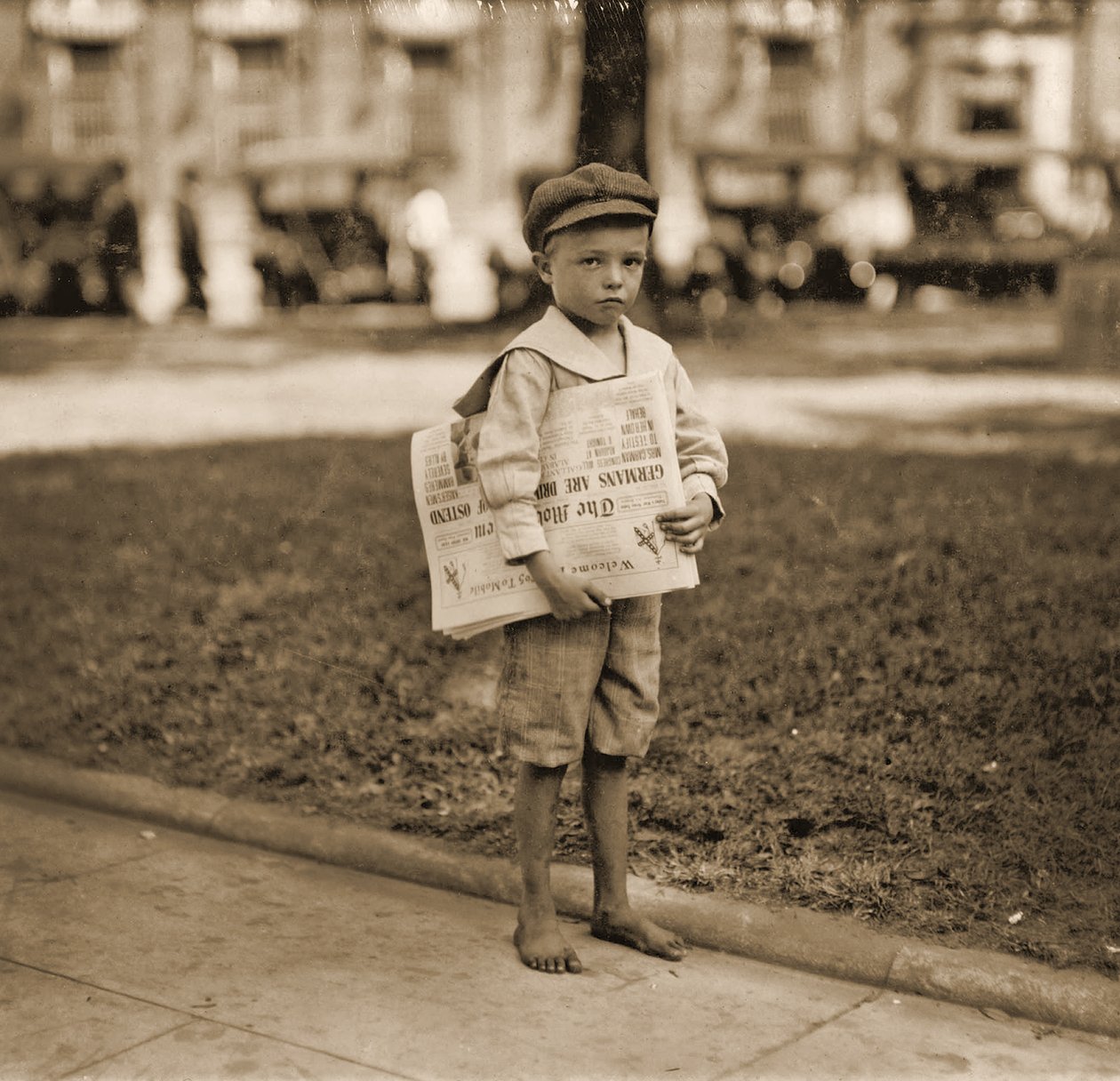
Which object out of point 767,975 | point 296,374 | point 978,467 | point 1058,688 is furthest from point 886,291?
point 767,975

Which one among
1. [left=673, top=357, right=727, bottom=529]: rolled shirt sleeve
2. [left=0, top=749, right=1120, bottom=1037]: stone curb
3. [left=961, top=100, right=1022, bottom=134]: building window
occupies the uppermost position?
[left=961, top=100, right=1022, bottom=134]: building window

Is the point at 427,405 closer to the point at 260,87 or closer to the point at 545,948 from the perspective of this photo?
the point at 545,948

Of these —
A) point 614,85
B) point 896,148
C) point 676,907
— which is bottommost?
point 676,907

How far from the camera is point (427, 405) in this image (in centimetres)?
997

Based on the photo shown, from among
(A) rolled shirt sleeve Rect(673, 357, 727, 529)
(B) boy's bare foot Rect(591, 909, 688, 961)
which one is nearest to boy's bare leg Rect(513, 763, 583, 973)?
(B) boy's bare foot Rect(591, 909, 688, 961)

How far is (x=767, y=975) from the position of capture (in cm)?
357

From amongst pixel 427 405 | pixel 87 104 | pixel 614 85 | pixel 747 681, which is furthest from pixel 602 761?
pixel 87 104

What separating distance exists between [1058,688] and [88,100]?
1758 cm

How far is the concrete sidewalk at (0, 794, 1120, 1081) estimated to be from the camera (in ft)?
10.00

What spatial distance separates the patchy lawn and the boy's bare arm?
99 centimetres

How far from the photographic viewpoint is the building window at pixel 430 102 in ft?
61.5

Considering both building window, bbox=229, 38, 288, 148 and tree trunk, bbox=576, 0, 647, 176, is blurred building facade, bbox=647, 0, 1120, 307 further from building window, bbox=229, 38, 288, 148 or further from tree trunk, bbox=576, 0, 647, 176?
tree trunk, bbox=576, 0, 647, 176

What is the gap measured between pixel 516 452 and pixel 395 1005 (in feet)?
3.91

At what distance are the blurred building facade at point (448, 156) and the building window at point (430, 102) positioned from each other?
0.04 m
